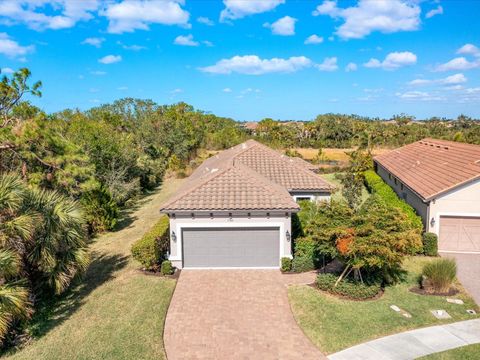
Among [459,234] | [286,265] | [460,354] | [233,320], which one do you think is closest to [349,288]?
[286,265]

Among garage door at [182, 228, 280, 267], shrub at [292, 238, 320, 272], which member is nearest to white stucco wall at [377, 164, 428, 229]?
shrub at [292, 238, 320, 272]

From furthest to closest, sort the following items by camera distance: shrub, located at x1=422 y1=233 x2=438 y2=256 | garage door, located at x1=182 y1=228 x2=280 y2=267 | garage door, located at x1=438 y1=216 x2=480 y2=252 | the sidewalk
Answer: garage door, located at x1=438 y1=216 x2=480 y2=252 → shrub, located at x1=422 y1=233 x2=438 y2=256 → garage door, located at x1=182 y1=228 x2=280 y2=267 → the sidewalk

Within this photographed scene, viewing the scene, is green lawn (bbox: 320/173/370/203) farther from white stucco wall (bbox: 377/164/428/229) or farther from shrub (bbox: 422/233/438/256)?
shrub (bbox: 422/233/438/256)

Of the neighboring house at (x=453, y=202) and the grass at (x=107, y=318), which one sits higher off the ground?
the neighboring house at (x=453, y=202)

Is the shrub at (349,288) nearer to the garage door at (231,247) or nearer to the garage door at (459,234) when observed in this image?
the garage door at (231,247)

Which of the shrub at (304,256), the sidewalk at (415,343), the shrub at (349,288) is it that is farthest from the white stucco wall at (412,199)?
the sidewalk at (415,343)

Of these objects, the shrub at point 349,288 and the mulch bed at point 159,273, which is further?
the mulch bed at point 159,273

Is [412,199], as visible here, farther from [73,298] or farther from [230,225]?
[73,298]

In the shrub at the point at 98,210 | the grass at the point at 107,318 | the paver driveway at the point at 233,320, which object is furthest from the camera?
the shrub at the point at 98,210
